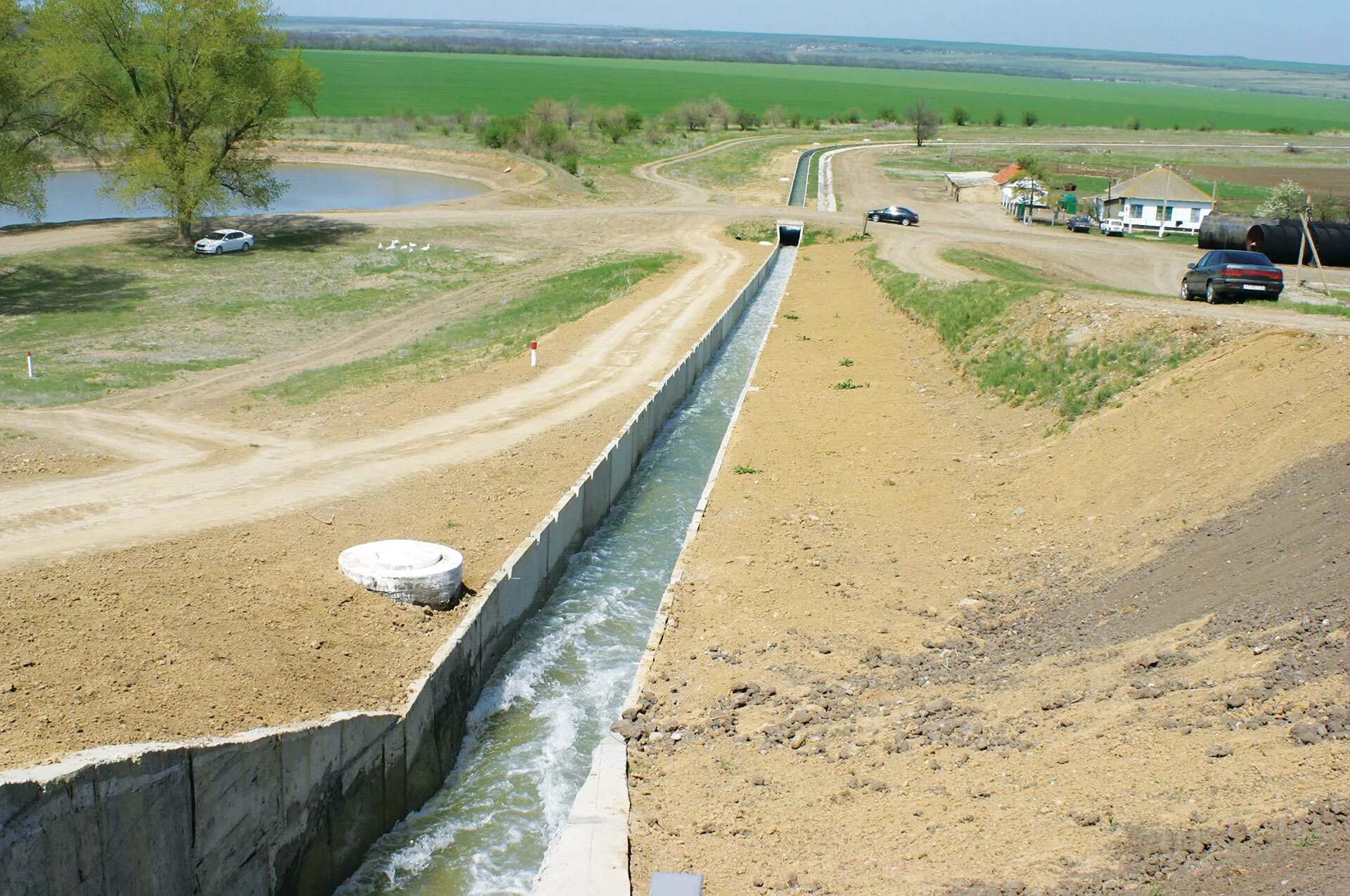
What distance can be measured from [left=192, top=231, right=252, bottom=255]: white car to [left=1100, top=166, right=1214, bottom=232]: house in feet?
146

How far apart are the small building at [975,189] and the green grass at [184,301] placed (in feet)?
116

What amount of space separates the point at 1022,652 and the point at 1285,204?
55.4 m

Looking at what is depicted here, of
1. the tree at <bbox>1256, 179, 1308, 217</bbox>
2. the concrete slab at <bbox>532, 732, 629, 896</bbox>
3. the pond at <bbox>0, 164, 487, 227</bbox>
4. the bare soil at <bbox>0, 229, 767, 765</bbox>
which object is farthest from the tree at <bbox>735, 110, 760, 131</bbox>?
the concrete slab at <bbox>532, 732, 629, 896</bbox>

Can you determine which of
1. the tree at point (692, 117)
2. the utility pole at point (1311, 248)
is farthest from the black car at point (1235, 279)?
the tree at point (692, 117)

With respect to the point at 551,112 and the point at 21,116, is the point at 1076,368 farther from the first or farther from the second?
the point at 551,112

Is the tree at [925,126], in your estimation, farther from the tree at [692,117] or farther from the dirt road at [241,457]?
the dirt road at [241,457]

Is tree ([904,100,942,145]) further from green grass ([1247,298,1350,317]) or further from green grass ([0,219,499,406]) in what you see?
green grass ([1247,298,1350,317])

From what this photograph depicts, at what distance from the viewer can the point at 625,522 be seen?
2273 centimetres

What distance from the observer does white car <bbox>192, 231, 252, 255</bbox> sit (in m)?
53.7

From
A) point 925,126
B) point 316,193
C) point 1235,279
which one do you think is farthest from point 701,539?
point 925,126

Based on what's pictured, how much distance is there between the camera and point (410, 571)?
1705 centimetres

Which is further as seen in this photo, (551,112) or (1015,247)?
(551,112)

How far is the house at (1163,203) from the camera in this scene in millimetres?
62156

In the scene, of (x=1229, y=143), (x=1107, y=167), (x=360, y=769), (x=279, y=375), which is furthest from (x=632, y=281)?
(x=1229, y=143)
